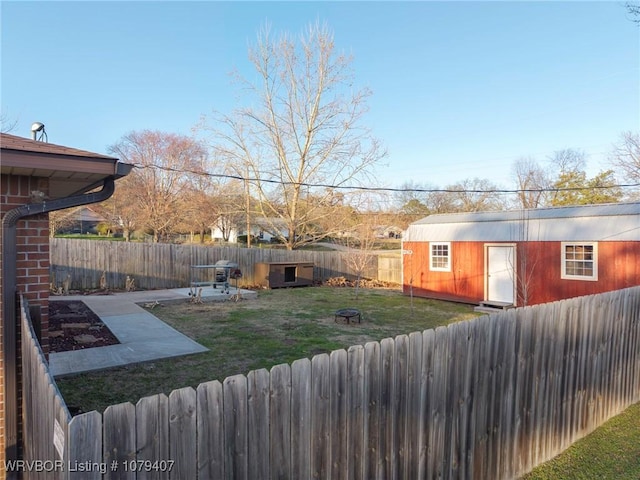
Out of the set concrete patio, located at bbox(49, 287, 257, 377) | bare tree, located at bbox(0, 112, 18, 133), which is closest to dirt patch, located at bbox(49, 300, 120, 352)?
concrete patio, located at bbox(49, 287, 257, 377)

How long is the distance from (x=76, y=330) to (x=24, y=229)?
236 inches

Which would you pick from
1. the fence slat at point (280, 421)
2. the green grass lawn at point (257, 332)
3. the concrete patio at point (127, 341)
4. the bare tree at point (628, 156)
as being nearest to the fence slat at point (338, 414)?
the fence slat at point (280, 421)

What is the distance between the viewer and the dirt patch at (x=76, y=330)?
6758mm

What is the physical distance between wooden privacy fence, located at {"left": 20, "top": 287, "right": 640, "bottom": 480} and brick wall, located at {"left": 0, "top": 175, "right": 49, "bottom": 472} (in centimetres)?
133

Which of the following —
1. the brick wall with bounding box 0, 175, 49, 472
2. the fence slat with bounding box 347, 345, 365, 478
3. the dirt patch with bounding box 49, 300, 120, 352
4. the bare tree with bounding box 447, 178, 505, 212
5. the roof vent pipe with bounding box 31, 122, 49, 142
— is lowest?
the dirt patch with bounding box 49, 300, 120, 352

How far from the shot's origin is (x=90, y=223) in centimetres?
5425

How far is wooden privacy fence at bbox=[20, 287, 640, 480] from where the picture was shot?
1.60 m

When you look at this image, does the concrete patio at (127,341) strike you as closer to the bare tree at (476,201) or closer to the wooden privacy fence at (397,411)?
the wooden privacy fence at (397,411)

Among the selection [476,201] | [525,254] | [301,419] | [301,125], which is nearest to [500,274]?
[525,254]

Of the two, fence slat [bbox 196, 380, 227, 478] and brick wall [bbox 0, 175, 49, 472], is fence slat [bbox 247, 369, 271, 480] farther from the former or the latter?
brick wall [bbox 0, 175, 49, 472]

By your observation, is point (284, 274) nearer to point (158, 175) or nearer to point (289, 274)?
point (289, 274)

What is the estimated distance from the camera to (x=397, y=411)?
2.46 metres

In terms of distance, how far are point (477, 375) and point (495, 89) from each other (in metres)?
16.8

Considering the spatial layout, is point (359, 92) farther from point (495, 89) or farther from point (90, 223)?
point (90, 223)
